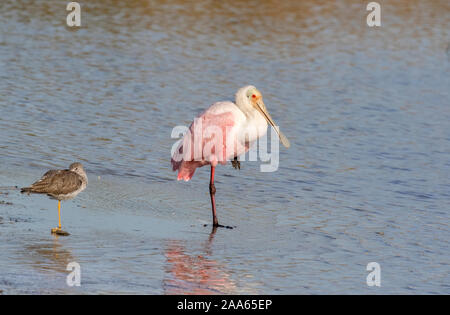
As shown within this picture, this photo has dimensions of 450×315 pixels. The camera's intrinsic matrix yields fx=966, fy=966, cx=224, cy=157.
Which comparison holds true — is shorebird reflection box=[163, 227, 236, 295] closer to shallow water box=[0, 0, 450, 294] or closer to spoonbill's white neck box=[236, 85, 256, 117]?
shallow water box=[0, 0, 450, 294]

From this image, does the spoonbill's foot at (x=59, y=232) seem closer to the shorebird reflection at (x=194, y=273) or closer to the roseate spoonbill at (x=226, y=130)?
the shorebird reflection at (x=194, y=273)

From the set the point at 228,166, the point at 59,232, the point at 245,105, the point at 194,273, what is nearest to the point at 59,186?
the point at 59,232

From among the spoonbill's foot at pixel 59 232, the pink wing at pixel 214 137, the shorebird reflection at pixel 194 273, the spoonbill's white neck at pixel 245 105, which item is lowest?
the shorebird reflection at pixel 194 273

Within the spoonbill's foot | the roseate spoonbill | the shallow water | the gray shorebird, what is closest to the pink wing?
the roseate spoonbill

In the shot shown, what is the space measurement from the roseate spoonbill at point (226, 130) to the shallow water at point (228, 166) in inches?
24.1

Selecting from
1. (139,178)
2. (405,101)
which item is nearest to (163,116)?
(139,178)

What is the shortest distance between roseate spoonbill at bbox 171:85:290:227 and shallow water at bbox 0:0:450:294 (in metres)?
0.61

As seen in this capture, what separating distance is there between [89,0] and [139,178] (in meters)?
16.2

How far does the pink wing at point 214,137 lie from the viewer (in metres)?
10.1

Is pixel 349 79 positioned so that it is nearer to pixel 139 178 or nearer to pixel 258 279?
pixel 139 178

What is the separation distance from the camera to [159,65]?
65.1ft

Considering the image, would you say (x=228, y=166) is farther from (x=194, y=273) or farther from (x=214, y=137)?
(x=194, y=273)

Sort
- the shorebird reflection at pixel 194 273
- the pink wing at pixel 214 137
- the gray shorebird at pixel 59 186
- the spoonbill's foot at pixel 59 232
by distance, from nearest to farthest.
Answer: the shorebird reflection at pixel 194 273
the spoonbill's foot at pixel 59 232
the gray shorebird at pixel 59 186
the pink wing at pixel 214 137

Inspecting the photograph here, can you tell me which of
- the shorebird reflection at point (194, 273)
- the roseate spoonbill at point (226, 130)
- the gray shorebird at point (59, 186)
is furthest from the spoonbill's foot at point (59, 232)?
the roseate spoonbill at point (226, 130)
